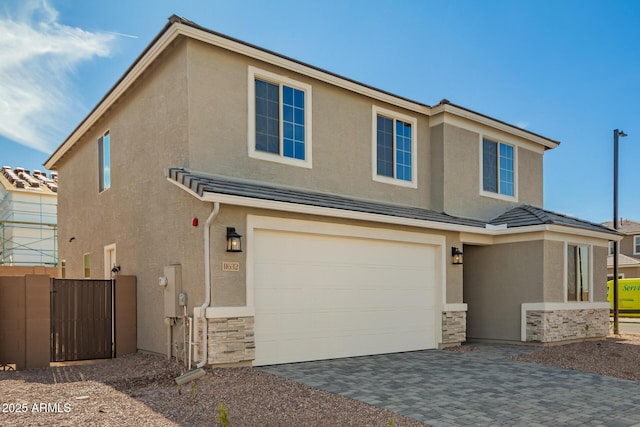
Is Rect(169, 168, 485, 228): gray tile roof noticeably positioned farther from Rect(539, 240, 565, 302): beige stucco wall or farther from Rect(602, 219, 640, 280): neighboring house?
Rect(602, 219, 640, 280): neighboring house

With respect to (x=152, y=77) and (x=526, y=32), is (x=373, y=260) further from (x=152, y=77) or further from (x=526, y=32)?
(x=526, y=32)

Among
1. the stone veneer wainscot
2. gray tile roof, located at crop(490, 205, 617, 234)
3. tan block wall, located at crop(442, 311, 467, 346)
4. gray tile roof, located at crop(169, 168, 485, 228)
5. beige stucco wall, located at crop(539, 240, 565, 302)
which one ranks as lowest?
tan block wall, located at crop(442, 311, 467, 346)

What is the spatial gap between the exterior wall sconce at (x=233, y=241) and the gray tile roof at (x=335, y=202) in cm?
68

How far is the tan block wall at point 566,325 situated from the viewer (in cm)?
1137

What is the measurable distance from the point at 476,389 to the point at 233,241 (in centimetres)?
444

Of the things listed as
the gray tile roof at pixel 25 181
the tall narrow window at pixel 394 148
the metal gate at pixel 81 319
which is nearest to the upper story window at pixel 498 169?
the tall narrow window at pixel 394 148

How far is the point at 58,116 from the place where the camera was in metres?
16.0

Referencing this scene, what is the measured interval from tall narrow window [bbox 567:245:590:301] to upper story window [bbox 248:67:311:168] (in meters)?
7.67

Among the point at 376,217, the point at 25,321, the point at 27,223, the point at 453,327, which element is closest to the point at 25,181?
the point at 27,223

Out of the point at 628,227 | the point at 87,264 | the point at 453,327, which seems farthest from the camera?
the point at 628,227

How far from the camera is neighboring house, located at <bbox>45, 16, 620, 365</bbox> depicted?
8.29 m

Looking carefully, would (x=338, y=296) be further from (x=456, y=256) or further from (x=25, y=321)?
(x=25, y=321)

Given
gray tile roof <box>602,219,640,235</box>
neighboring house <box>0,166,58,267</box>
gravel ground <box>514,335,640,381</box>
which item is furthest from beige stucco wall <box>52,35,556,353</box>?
gray tile roof <box>602,219,640,235</box>

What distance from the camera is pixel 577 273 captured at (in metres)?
12.5
